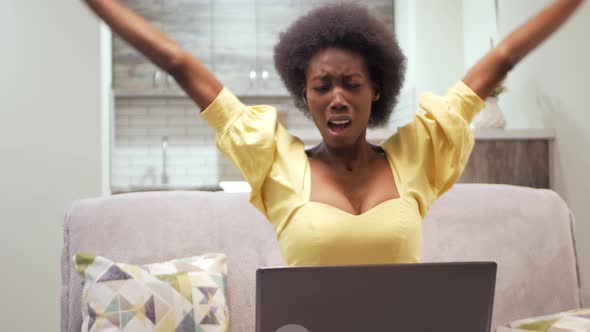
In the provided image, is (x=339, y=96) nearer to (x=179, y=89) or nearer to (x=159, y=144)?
(x=179, y=89)

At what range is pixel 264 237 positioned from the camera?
194 centimetres

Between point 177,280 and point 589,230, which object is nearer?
point 177,280

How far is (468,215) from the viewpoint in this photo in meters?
2.05

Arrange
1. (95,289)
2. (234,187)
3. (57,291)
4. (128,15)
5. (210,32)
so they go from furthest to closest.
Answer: (210,32)
(57,291)
(234,187)
(95,289)
(128,15)

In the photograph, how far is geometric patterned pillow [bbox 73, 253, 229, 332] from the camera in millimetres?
1690

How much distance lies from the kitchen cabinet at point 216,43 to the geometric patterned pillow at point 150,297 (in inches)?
121

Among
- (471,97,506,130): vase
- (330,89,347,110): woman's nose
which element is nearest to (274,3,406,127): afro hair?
(330,89,347,110): woman's nose

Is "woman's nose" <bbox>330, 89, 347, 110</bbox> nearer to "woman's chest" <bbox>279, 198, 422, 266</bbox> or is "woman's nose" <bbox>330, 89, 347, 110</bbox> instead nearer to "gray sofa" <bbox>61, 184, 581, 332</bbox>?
"woman's chest" <bbox>279, 198, 422, 266</bbox>

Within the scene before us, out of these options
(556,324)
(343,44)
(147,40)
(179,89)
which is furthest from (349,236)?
(179,89)

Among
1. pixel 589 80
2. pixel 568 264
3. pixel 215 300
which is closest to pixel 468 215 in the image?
pixel 568 264

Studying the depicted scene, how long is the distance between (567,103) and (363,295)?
231 cm

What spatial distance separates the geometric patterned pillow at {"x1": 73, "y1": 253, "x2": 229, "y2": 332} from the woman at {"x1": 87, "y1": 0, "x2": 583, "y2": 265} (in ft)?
2.02

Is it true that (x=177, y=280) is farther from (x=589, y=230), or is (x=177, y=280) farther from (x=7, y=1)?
(x=7, y=1)

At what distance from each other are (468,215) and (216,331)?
83cm
